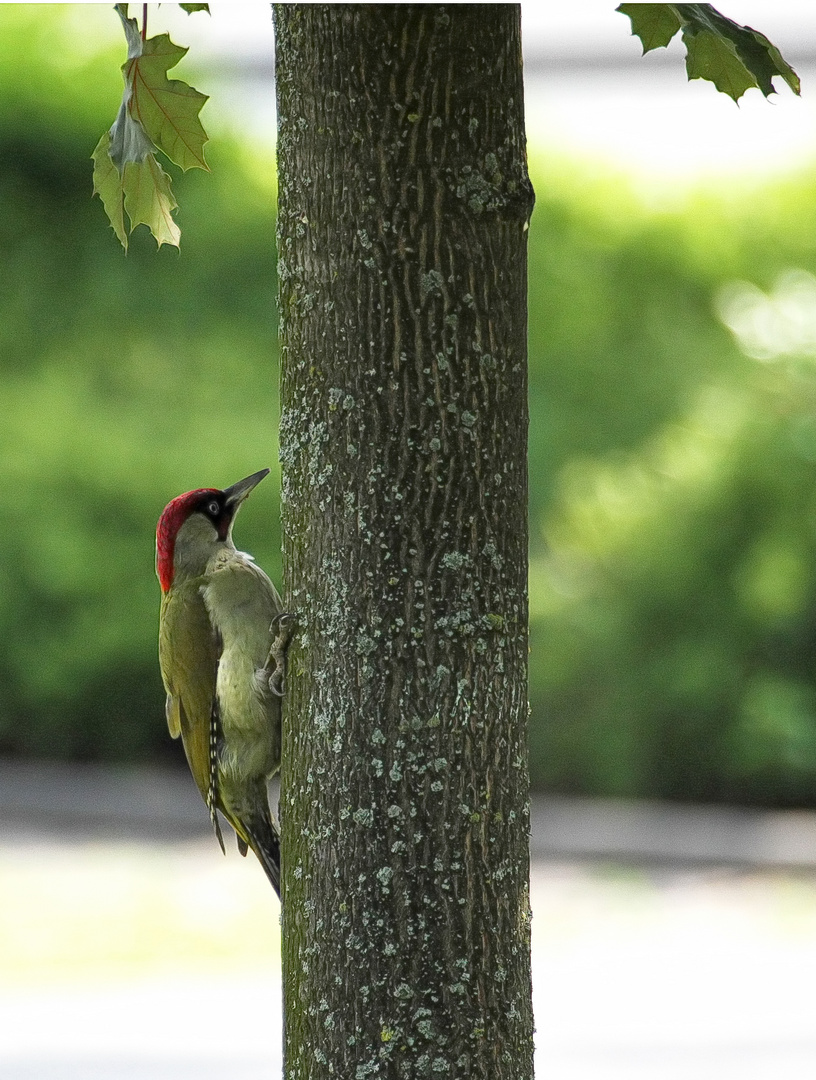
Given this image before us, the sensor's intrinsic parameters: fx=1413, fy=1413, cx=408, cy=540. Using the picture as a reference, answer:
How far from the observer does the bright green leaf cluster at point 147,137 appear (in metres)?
2.15

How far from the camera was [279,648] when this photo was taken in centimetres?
225

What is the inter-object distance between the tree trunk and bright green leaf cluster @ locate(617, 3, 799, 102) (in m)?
0.22

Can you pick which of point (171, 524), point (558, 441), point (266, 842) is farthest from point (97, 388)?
point (266, 842)

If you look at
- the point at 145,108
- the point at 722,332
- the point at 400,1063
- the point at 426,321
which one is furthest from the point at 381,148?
the point at 722,332

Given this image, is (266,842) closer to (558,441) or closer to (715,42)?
(715,42)

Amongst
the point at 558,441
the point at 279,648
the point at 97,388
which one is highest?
the point at 97,388

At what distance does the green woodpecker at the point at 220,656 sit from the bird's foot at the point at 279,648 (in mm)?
291

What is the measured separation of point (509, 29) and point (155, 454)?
23.3 feet

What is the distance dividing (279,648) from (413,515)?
0.42 m

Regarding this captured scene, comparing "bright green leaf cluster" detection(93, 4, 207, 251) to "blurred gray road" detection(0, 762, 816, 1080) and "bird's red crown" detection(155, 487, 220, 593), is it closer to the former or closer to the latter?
"bird's red crown" detection(155, 487, 220, 593)

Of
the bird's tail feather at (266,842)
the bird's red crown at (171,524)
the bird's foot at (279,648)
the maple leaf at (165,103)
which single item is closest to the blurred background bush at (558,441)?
the bird's tail feather at (266,842)

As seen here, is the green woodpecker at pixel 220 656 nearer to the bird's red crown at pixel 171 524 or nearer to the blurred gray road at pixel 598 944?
the bird's red crown at pixel 171 524

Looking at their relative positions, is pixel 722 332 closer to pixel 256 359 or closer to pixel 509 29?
pixel 256 359

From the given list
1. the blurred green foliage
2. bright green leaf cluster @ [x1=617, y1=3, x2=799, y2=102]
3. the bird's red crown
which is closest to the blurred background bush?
the blurred green foliage
